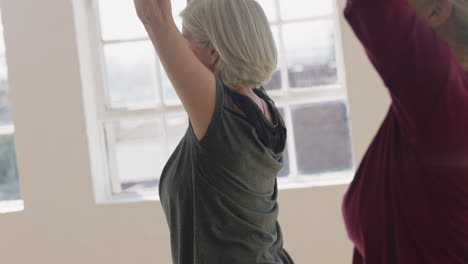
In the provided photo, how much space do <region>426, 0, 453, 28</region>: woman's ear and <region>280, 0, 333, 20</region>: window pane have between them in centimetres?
349

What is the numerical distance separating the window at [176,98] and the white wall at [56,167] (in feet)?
0.75

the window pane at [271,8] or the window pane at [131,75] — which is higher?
the window pane at [271,8]

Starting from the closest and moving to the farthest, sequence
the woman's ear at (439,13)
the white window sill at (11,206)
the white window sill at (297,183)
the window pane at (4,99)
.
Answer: the woman's ear at (439,13) < the white window sill at (297,183) < the white window sill at (11,206) < the window pane at (4,99)

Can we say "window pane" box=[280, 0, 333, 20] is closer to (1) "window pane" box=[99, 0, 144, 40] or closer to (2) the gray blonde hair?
(1) "window pane" box=[99, 0, 144, 40]

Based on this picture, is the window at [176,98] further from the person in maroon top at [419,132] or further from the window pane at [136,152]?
the person in maroon top at [419,132]

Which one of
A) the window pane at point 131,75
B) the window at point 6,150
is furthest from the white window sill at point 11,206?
the window pane at point 131,75

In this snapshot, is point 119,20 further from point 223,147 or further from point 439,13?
point 439,13

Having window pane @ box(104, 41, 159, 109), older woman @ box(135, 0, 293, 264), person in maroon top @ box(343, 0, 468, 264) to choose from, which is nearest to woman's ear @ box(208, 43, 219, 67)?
older woman @ box(135, 0, 293, 264)

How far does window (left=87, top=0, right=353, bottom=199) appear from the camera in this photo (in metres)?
4.03

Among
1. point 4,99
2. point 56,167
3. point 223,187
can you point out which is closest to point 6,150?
point 4,99

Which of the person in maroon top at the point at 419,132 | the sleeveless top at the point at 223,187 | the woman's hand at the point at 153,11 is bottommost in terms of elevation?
the sleeveless top at the point at 223,187

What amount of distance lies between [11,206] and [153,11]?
3.58 metres

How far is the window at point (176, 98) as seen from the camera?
403 centimetres

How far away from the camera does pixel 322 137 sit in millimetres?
4070
